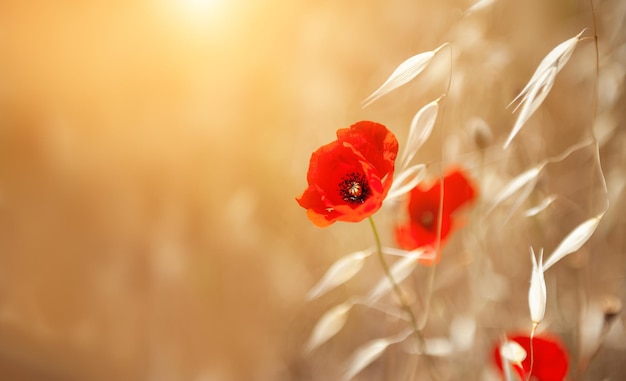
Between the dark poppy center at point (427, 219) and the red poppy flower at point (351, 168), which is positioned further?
the dark poppy center at point (427, 219)

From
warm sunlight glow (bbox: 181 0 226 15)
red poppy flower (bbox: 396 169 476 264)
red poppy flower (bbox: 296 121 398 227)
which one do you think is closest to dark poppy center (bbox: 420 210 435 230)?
red poppy flower (bbox: 396 169 476 264)

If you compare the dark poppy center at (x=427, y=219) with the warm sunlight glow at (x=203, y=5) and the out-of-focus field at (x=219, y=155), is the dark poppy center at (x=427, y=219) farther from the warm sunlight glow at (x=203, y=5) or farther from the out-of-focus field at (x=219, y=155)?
the warm sunlight glow at (x=203, y=5)

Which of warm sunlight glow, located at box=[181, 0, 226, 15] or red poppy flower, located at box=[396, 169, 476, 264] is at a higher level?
warm sunlight glow, located at box=[181, 0, 226, 15]

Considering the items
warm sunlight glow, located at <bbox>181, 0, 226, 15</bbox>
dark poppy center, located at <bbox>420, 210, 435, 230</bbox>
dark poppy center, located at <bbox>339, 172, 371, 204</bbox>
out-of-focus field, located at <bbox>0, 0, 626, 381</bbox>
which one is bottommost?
dark poppy center, located at <bbox>420, 210, 435, 230</bbox>

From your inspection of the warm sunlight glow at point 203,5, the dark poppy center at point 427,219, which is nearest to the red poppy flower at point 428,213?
the dark poppy center at point 427,219

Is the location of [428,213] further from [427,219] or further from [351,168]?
[351,168]

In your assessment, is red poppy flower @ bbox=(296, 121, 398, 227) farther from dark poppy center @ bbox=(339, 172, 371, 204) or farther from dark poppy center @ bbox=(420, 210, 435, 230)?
dark poppy center @ bbox=(420, 210, 435, 230)

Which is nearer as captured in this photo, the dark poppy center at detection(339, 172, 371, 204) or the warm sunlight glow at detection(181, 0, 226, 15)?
the dark poppy center at detection(339, 172, 371, 204)
